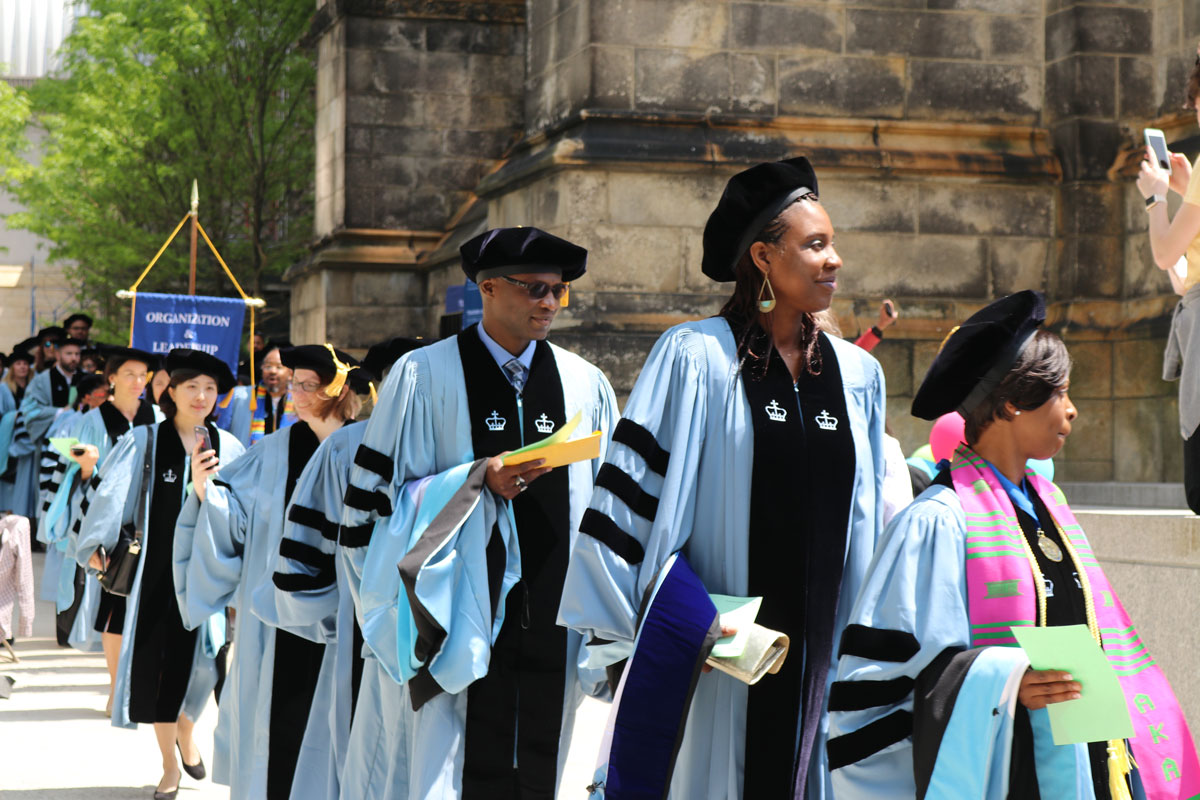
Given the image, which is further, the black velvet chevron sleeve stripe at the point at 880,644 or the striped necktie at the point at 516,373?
the striped necktie at the point at 516,373

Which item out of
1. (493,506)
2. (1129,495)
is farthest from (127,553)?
(1129,495)

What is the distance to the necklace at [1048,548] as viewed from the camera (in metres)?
3.45

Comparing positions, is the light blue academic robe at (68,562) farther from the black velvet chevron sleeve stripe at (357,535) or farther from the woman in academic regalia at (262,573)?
the black velvet chevron sleeve stripe at (357,535)

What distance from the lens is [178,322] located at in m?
13.1

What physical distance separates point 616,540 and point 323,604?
2.52 meters

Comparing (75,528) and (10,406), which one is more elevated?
(10,406)

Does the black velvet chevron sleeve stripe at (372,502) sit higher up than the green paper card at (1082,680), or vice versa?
the black velvet chevron sleeve stripe at (372,502)

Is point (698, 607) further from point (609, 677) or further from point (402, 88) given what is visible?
point (402, 88)

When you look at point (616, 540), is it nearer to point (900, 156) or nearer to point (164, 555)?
point (164, 555)

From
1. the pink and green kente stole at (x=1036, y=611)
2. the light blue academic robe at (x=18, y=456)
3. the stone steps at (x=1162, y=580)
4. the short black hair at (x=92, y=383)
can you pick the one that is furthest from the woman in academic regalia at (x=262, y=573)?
the light blue academic robe at (x=18, y=456)

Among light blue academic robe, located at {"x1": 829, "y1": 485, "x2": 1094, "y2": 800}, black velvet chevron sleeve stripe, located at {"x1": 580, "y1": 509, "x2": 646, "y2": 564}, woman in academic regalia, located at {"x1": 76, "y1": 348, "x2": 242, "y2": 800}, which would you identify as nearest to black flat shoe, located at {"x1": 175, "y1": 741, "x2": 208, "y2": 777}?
woman in academic regalia, located at {"x1": 76, "y1": 348, "x2": 242, "y2": 800}

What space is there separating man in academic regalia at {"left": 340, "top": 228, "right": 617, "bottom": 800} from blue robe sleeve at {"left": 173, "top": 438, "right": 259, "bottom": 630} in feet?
7.02

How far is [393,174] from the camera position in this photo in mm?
19531

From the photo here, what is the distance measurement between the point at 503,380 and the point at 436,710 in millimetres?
1084
